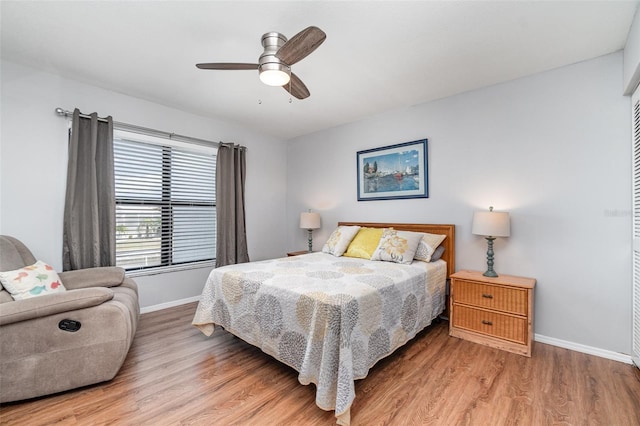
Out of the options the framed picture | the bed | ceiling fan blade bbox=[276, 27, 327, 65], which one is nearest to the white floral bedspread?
the bed

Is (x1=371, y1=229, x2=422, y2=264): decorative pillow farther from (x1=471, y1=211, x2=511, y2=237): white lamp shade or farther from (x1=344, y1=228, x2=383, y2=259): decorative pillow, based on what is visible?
(x1=471, y1=211, x2=511, y2=237): white lamp shade

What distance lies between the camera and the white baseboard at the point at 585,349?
2.23 meters

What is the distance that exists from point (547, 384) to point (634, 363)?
861 mm

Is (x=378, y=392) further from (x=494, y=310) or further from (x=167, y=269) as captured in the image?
(x=167, y=269)

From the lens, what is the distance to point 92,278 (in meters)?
2.55

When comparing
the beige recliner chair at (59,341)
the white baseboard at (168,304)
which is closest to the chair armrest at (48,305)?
the beige recliner chair at (59,341)

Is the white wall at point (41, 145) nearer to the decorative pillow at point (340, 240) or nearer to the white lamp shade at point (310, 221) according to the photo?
the white lamp shade at point (310, 221)

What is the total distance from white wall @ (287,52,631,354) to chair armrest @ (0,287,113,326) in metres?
3.13

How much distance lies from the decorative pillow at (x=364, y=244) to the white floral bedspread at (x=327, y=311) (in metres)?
0.34

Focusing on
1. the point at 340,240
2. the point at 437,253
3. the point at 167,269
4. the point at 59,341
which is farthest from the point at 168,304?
the point at 437,253

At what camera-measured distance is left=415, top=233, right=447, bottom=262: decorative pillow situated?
2938 mm

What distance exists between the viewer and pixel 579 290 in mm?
2445

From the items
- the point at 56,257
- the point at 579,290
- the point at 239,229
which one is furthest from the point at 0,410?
the point at 579,290

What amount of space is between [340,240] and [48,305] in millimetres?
2565
